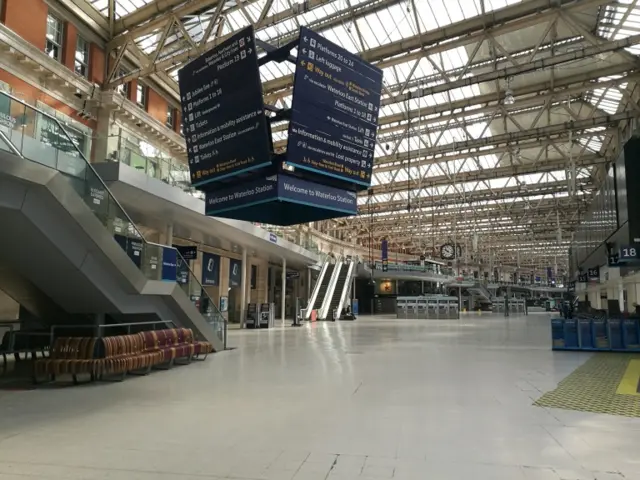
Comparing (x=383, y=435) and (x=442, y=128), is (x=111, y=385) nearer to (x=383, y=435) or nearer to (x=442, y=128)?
(x=383, y=435)

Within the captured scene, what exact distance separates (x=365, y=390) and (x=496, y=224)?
44.6 m

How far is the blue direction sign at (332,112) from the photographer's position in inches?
263

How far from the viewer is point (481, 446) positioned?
4.75 m

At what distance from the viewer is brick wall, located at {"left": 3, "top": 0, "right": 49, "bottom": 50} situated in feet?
48.9

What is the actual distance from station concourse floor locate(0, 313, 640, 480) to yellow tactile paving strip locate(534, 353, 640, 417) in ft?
0.99

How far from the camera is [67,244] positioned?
8406 mm

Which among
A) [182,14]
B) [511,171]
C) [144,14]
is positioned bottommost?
[511,171]

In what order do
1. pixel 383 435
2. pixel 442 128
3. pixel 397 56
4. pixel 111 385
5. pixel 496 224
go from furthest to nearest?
1. pixel 496 224
2. pixel 442 128
3. pixel 397 56
4. pixel 111 385
5. pixel 383 435

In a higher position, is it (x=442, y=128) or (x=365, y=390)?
(x=442, y=128)

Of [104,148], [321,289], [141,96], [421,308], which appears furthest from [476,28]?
[421,308]

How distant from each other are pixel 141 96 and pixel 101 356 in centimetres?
1716

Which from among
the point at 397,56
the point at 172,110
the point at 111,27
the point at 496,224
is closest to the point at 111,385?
the point at 397,56

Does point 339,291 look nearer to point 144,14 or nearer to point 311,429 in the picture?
point 144,14

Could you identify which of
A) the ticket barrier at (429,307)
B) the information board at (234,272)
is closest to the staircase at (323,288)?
the information board at (234,272)
